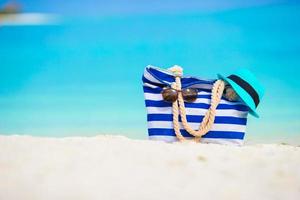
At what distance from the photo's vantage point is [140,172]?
0.85 meters

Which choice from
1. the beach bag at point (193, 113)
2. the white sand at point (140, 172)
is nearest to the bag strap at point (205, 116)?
the beach bag at point (193, 113)

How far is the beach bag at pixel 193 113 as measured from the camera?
112 cm

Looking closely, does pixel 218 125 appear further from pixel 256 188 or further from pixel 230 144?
pixel 256 188

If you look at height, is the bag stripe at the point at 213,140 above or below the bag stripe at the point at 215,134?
below

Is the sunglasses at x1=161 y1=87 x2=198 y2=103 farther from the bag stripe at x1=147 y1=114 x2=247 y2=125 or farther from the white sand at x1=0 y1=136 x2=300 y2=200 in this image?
the white sand at x1=0 y1=136 x2=300 y2=200

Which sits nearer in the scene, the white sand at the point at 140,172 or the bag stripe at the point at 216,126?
the white sand at the point at 140,172

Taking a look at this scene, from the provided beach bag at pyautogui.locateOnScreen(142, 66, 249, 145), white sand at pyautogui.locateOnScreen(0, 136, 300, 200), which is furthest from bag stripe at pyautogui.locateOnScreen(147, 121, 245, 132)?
white sand at pyautogui.locateOnScreen(0, 136, 300, 200)

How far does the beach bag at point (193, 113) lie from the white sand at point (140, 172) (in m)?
0.14

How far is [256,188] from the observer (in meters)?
0.83

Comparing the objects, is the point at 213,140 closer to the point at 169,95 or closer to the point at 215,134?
the point at 215,134

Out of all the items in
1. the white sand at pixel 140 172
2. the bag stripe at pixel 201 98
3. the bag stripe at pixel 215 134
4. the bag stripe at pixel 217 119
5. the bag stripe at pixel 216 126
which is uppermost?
the bag stripe at pixel 201 98

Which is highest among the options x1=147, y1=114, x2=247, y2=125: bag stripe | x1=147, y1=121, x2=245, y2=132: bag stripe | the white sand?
x1=147, y1=114, x2=247, y2=125: bag stripe

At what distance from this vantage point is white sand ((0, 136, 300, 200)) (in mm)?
800

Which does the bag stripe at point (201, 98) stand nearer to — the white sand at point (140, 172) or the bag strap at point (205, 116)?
the bag strap at point (205, 116)
